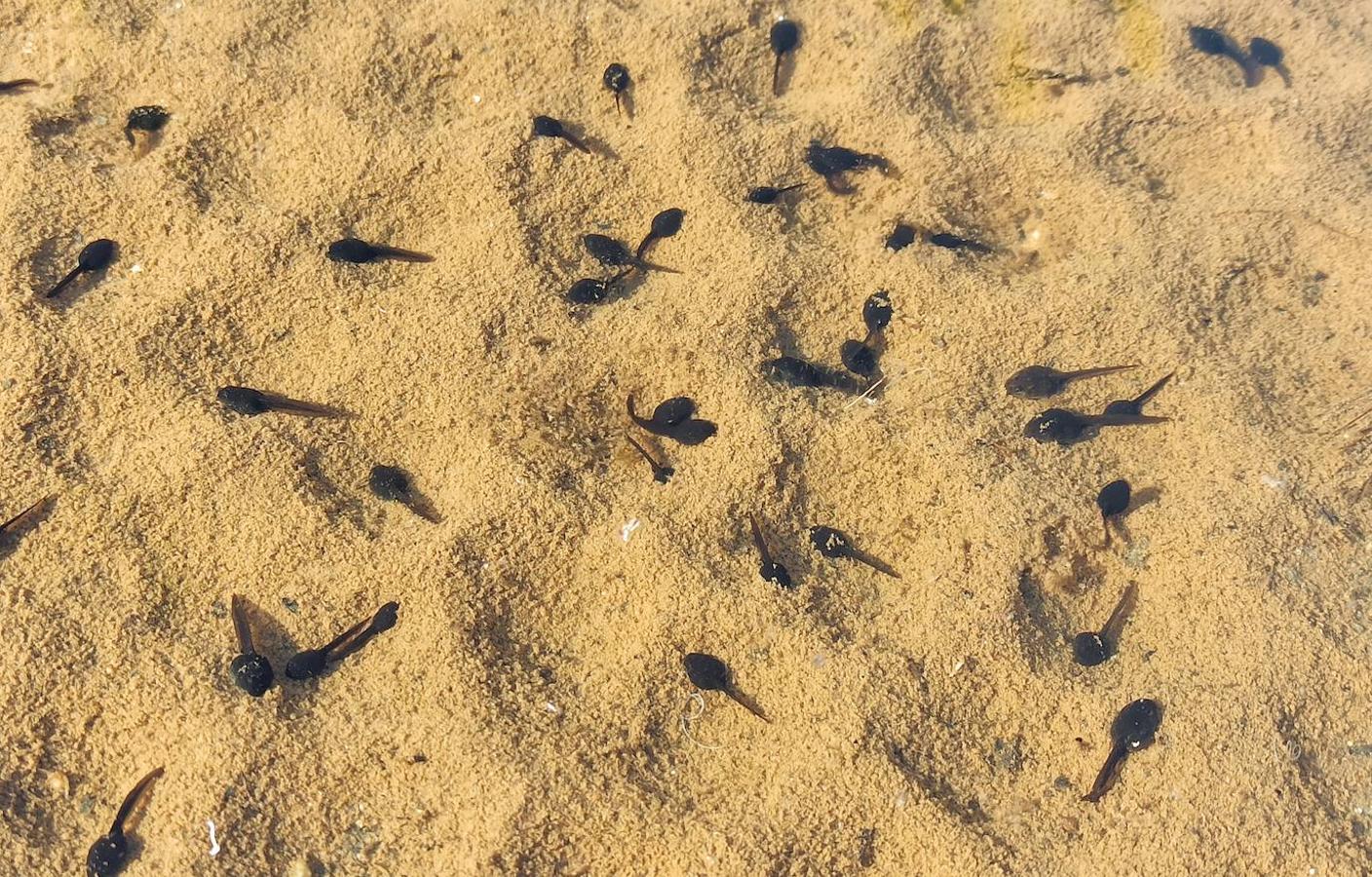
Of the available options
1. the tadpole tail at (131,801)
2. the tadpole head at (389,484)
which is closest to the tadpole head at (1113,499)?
the tadpole head at (389,484)

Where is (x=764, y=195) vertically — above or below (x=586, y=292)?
above

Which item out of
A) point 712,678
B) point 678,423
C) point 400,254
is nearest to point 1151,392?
point 678,423

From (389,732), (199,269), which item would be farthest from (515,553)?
(199,269)

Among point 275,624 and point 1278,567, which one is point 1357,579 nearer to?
point 1278,567

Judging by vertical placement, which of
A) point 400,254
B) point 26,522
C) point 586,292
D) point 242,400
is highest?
point 400,254

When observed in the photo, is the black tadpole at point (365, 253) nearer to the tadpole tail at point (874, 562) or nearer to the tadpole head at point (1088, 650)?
the tadpole tail at point (874, 562)

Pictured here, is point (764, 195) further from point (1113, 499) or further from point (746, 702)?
point (746, 702)

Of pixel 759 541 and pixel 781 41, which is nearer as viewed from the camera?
pixel 759 541
